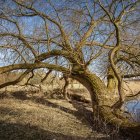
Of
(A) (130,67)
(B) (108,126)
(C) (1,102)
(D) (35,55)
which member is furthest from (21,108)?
(A) (130,67)

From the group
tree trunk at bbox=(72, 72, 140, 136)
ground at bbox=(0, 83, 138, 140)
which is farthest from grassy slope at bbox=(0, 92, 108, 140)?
tree trunk at bbox=(72, 72, 140, 136)

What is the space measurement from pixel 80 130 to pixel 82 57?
3.51 metres

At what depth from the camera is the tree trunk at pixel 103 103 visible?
1027 centimetres

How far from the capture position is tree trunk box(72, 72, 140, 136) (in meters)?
10.3

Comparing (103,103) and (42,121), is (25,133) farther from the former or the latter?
(103,103)

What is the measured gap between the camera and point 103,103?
1164cm

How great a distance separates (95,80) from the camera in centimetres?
1221

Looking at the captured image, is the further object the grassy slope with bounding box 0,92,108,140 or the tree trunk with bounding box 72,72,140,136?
the tree trunk with bounding box 72,72,140,136

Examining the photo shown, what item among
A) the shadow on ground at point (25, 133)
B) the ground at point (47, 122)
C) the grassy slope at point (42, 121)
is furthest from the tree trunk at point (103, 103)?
the shadow on ground at point (25, 133)

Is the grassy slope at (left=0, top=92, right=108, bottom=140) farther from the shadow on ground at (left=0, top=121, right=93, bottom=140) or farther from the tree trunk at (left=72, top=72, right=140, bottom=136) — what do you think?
the tree trunk at (left=72, top=72, right=140, bottom=136)

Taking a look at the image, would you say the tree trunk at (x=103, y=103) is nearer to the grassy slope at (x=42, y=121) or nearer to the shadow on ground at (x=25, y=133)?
the grassy slope at (x=42, y=121)

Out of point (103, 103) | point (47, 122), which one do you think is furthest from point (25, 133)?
point (103, 103)

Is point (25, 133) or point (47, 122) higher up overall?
point (47, 122)

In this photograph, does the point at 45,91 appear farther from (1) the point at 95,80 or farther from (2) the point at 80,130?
(2) the point at 80,130
